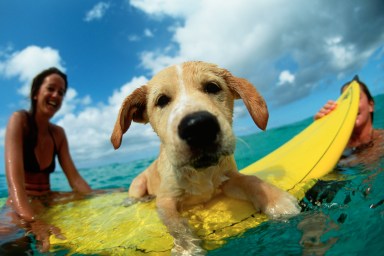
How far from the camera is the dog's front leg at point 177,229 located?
2.42 m

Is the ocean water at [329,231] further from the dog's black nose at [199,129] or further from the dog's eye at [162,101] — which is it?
the dog's eye at [162,101]

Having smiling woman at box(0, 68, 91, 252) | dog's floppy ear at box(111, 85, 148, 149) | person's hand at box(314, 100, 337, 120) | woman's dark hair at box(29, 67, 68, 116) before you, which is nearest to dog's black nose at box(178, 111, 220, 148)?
dog's floppy ear at box(111, 85, 148, 149)

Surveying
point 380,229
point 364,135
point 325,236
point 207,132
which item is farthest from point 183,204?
point 364,135

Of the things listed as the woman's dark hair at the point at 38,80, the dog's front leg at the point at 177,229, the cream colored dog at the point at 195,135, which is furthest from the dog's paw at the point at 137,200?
the woman's dark hair at the point at 38,80

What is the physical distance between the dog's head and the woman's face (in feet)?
9.84

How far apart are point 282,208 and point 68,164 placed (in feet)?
17.5

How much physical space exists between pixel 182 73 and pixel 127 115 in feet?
2.77

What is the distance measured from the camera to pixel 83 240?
3.04 m

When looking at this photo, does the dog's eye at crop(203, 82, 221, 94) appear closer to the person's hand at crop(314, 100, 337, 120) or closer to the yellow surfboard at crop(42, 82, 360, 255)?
the yellow surfboard at crop(42, 82, 360, 255)

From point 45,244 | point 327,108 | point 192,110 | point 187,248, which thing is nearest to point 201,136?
point 192,110

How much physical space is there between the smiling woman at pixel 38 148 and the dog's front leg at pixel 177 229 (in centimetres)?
240

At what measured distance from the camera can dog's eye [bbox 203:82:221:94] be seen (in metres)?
3.14

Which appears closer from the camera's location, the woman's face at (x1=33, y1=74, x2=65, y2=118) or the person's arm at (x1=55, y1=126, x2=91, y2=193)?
the woman's face at (x1=33, y1=74, x2=65, y2=118)

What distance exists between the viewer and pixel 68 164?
22.1 feet
